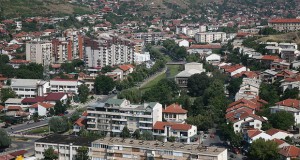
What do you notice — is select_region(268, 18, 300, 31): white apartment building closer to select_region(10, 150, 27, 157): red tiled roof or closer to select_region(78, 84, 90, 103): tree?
select_region(78, 84, 90, 103): tree

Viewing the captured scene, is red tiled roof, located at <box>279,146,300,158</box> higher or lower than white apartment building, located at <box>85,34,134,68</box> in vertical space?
lower

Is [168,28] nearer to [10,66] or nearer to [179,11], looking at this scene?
[179,11]

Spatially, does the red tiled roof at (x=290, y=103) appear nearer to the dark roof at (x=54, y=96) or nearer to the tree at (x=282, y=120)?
the tree at (x=282, y=120)

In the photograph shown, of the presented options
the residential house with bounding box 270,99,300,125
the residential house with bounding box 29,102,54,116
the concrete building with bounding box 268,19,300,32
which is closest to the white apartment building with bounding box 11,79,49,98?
the residential house with bounding box 29,102,54,116

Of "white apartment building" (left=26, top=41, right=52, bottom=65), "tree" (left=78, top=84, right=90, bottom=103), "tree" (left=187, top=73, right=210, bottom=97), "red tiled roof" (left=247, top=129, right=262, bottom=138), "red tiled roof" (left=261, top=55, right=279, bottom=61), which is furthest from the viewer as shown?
"white apartment building" (left=26, top=41, right=52, bottom=65)

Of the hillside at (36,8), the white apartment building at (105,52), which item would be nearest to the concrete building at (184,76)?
the white apartment building at (105,52)

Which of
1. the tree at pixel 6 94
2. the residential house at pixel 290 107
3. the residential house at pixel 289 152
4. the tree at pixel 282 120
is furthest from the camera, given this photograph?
the tree at pixel 6 94

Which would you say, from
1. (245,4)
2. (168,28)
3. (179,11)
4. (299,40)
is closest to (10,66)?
(299,40)
